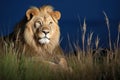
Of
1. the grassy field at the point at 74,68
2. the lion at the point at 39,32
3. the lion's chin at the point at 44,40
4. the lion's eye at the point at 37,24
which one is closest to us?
the grassy field at the point at 74,68

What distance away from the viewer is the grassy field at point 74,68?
560 cm

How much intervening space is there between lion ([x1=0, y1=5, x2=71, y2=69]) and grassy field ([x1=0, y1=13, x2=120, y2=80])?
59.6 inches

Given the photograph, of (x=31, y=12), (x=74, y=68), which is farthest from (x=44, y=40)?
(x=74, y=68)

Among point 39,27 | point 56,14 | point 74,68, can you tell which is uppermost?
point 56,14

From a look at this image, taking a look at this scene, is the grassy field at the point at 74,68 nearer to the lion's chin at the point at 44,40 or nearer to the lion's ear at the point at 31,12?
the lion's chin at the point at 44,40

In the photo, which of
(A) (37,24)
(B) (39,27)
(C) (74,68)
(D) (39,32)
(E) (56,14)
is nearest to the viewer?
(C) (74,68)

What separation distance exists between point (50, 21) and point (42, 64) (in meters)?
2.05

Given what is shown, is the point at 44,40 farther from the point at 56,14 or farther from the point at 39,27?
the point at 56,14

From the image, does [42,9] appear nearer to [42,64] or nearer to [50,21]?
[50,21]

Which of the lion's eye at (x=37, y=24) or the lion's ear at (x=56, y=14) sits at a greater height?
the lion's ear at (x=56, y=14)

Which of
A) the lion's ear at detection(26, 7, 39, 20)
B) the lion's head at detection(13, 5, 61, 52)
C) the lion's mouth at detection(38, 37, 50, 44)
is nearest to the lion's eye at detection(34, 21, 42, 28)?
the lion's head at detection(13, 5, 61, 52)

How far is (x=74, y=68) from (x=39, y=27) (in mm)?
2196

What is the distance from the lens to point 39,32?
7.86 meters

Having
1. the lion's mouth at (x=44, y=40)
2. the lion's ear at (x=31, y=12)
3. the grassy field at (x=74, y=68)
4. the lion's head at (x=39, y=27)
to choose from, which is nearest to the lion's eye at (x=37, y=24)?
the lion's head at (x=39, y=27)
